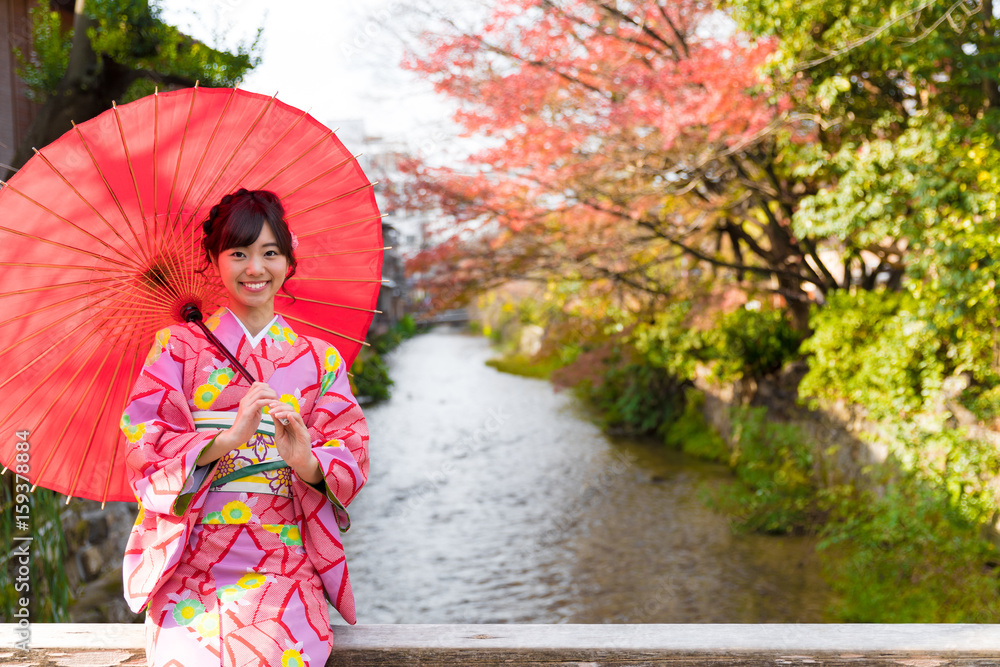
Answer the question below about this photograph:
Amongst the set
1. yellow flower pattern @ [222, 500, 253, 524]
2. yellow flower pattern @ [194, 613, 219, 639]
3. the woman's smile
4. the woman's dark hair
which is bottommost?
yellow flower pattern @ [194, 613, 219, 639]

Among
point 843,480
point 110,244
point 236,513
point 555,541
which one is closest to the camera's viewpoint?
point 236,513

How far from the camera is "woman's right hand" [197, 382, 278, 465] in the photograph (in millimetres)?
1401

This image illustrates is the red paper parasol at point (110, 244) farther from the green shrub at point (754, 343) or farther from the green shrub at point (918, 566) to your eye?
the green shrub at point (754, 343)

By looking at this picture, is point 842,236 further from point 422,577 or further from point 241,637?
point 241,637

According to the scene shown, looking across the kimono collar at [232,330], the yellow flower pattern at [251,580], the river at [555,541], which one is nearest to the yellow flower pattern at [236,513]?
the yellow flower pattern at [251,580]

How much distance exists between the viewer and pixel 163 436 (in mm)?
1465

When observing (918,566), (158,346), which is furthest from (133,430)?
(918,566)

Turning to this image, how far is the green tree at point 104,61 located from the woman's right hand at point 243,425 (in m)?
2.54

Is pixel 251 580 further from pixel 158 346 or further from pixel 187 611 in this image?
pixel 158 346

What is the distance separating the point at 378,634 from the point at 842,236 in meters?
4.89

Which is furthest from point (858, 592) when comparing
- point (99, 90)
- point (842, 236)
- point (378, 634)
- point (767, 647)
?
point (99, 90)

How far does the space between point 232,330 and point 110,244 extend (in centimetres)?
34

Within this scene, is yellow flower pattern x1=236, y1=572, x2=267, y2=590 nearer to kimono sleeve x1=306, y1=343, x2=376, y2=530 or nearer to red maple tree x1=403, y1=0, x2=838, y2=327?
kimono sleeve x1=306, y1=343, x2=376, y2=530

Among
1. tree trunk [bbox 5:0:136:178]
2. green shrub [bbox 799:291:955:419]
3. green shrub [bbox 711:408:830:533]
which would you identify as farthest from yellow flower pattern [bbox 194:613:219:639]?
green shrub [bbox 711:408:830:533]
